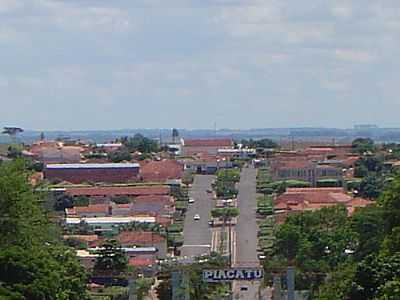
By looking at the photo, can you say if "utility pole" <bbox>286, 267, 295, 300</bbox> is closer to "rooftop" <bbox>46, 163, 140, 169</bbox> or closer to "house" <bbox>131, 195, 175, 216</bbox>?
"house" <bbox>131, 195, 175, 216</bbox>

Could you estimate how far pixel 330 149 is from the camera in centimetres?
12094

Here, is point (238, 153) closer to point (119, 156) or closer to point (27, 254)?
point (119, 156)

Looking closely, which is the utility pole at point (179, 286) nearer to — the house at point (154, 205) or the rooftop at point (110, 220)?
the rooftop at point (110, 220)

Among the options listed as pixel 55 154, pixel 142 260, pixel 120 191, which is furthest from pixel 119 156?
pixel 142 260

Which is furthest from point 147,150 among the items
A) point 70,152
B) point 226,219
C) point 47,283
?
point 47,283

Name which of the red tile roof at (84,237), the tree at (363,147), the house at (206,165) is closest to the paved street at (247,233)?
the house at (206,165)

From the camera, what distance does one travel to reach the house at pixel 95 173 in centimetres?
9438

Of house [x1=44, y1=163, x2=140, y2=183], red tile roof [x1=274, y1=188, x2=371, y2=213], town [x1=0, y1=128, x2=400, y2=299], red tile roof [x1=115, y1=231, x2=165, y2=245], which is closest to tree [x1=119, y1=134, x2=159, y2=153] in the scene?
town [x1=0, y1=128, x2=400, y2=299]

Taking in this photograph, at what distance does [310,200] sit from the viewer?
73.9 metres

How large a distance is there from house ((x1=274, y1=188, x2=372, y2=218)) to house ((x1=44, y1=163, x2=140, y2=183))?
54.6 ft

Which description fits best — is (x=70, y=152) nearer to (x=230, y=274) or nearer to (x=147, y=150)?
(x=147, y=150)

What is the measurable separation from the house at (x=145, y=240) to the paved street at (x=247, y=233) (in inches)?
127

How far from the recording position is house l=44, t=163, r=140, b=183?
94375 millimetres

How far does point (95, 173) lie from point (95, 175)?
0.29m
